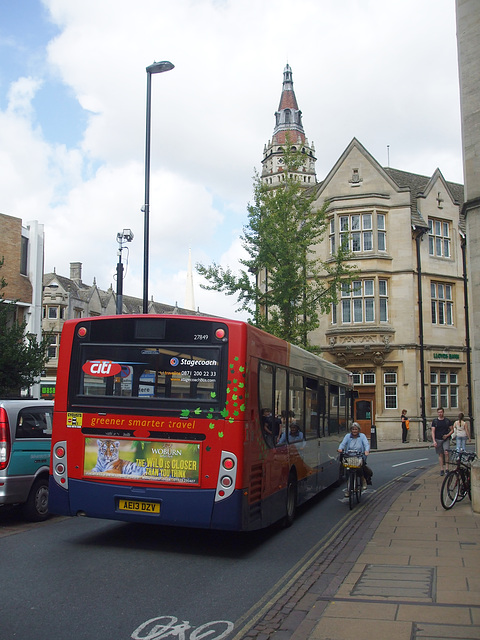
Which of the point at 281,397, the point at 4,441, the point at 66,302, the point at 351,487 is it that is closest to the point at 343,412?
the point at 351,487

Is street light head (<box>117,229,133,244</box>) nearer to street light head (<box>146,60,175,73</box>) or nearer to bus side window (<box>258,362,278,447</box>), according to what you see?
street light head (<box>146,60,175,73</box>)

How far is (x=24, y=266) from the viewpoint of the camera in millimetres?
33562

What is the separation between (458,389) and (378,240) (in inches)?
371

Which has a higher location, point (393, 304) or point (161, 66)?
point (161, 66)

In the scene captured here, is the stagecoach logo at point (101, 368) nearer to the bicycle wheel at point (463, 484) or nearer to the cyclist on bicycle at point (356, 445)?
the cyclist on bicycle at point (356, 445)

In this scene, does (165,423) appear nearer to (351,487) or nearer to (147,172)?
(351,487)

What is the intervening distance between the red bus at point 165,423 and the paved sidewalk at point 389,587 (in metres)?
1.39

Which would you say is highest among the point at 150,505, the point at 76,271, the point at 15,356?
the point at 76,271

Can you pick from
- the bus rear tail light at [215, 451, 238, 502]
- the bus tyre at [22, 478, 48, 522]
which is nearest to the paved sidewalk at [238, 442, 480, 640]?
the bus rear tail light at [215, 451, 238, 502]

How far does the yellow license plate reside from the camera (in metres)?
7.90

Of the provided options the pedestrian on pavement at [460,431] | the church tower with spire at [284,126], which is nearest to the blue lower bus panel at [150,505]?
the pedestrian on pavement at [460,431]

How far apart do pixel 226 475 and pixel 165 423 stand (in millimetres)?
989

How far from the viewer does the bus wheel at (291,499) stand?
403 inches

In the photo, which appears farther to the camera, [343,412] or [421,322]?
[421,322]
